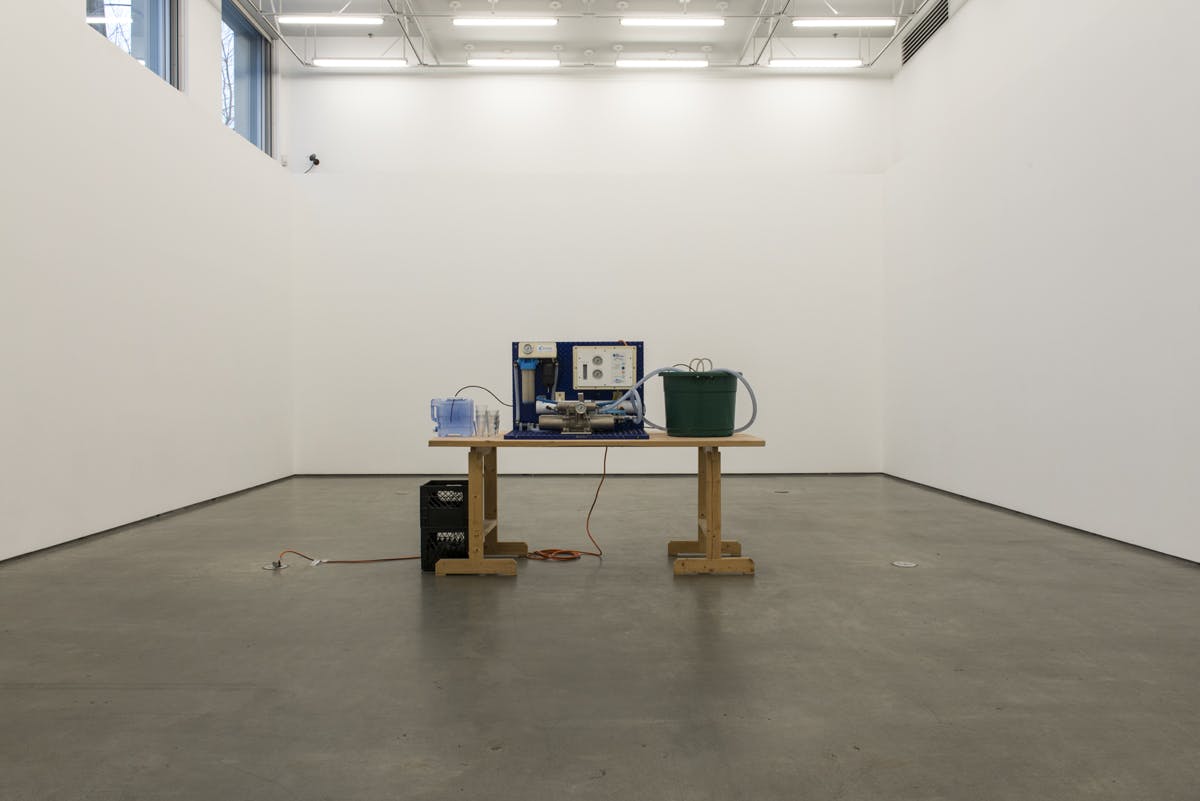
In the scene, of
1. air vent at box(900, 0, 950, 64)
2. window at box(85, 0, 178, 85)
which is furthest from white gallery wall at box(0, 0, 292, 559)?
air vent at box(900, 0, 950, 64)

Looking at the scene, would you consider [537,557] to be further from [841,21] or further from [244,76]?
[244,76]

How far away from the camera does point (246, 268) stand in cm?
568

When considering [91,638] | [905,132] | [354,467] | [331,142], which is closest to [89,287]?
[91,638]

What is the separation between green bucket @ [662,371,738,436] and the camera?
3062mm

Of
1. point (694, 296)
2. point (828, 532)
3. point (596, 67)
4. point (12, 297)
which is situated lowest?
point (828, 532)

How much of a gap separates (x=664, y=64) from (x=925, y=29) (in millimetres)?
2381

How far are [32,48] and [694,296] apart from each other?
4950mm

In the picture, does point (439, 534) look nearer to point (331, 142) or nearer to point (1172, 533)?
point (1172, 533)

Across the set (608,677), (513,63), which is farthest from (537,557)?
(513,63)

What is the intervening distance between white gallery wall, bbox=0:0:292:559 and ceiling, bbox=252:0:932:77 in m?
1.42

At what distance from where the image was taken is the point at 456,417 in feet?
11.1

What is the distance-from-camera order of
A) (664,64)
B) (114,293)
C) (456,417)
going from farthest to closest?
(664,64) → (114,293) → (456,417)

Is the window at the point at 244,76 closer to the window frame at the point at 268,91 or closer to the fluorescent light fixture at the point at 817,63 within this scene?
the window frame at the point at 268,91

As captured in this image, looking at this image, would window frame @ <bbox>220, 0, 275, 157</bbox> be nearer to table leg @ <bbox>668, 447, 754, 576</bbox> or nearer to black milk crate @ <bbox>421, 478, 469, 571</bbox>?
black milk crate @ <bbox>421, 478, 469, 571</bbox>
